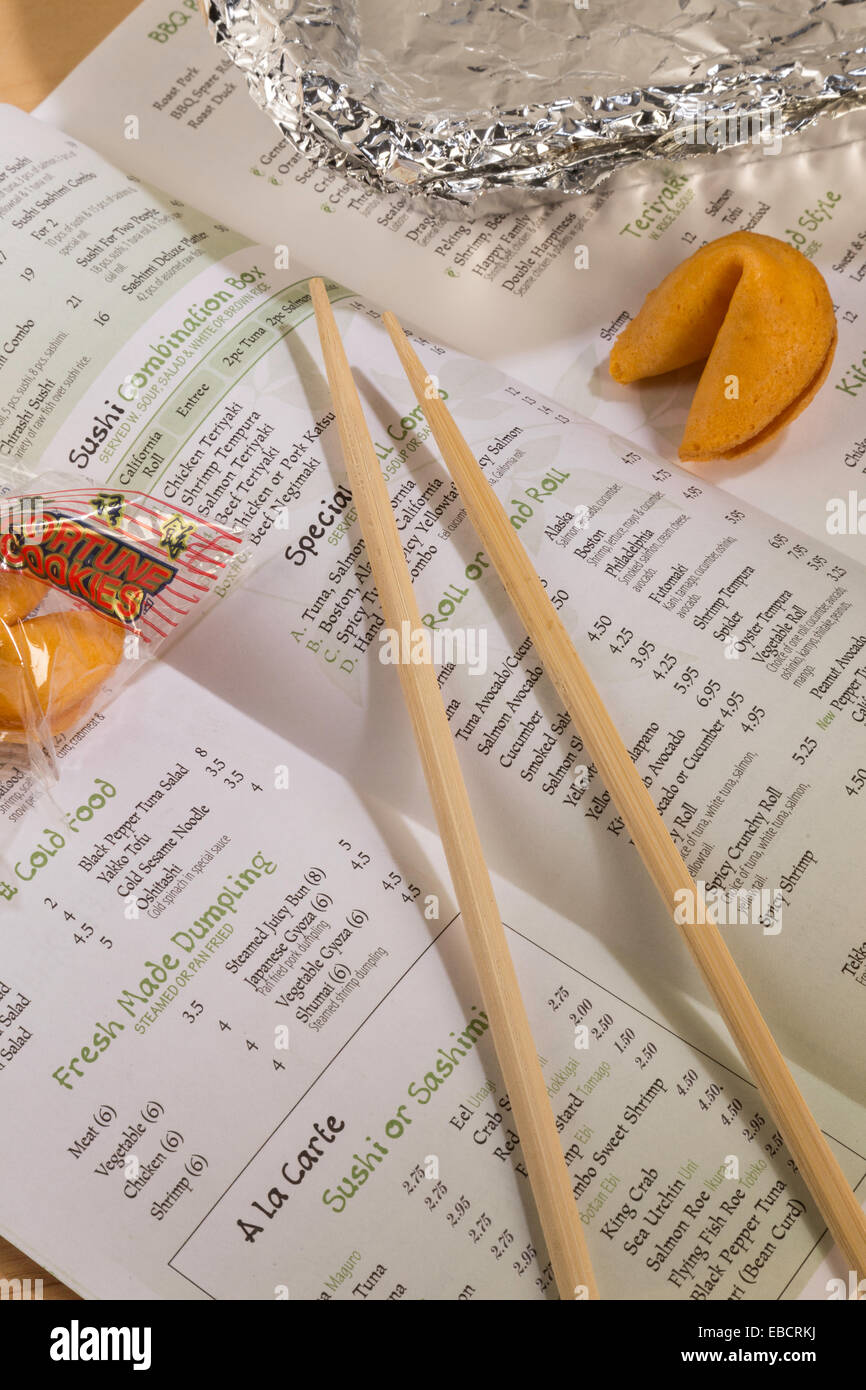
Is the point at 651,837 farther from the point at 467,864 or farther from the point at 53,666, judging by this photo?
the point at 53,666

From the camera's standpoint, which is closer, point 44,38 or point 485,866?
point 485,866

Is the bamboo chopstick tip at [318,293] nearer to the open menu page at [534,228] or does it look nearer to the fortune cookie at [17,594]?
the open menu page at [534,228]

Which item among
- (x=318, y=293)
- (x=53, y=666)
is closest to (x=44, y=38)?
(x=318, y=293)

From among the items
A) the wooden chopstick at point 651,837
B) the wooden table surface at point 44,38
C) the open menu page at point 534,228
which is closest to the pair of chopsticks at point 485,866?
the wooden chopstick at point 651,837

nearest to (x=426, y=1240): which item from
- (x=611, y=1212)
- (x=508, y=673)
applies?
(x=611, y=1212)

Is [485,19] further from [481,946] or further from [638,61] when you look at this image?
[481,946]

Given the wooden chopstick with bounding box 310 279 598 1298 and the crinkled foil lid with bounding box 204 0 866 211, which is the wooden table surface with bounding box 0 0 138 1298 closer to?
the crinkled foil lid with bounding box 204 0 866 211
